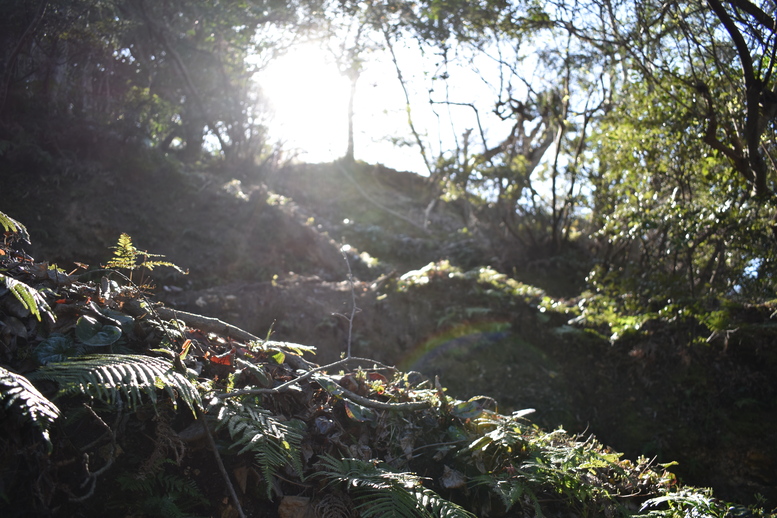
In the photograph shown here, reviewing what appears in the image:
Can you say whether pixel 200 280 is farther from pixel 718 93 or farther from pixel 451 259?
pixel 718 93

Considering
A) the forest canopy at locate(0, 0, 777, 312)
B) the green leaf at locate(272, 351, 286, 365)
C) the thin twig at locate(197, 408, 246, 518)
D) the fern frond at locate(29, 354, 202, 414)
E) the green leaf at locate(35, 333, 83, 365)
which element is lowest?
the thin twig at locate(197, 408, 246, 518)

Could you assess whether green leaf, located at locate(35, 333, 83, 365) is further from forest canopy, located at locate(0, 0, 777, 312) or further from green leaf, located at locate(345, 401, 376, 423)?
forest canopy, located at locate(0, 0, 777, 312)

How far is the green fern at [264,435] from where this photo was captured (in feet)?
6.53

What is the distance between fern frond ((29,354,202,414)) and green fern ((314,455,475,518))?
71 cm

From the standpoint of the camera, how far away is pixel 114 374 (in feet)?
6.01

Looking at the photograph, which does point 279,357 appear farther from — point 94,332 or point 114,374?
point 114,374

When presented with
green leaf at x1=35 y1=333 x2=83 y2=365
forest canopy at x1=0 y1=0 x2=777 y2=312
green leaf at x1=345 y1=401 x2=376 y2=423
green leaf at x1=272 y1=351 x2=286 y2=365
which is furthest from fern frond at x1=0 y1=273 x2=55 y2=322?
forest canopy at x1=0 y1=0 x2=777 y2=312

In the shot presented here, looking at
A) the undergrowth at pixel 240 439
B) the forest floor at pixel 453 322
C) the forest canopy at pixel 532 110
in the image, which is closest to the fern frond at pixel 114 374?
the undergrowth at pixel 240 439

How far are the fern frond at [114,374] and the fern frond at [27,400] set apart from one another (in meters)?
0.08

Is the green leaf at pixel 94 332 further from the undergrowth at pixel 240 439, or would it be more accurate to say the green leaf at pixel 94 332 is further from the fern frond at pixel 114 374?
the fern frond at pixel 114 374

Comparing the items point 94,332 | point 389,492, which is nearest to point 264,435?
point 389,492

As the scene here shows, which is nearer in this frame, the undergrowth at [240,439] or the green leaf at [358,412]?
the undergrowth at [240,439]

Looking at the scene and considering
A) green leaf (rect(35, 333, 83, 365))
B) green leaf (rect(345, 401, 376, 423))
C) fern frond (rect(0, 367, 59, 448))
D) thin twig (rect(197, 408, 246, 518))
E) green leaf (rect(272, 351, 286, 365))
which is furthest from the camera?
green leaf (rect(272, 351, 286, 365))

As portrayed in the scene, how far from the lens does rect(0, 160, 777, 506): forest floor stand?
509 cm
